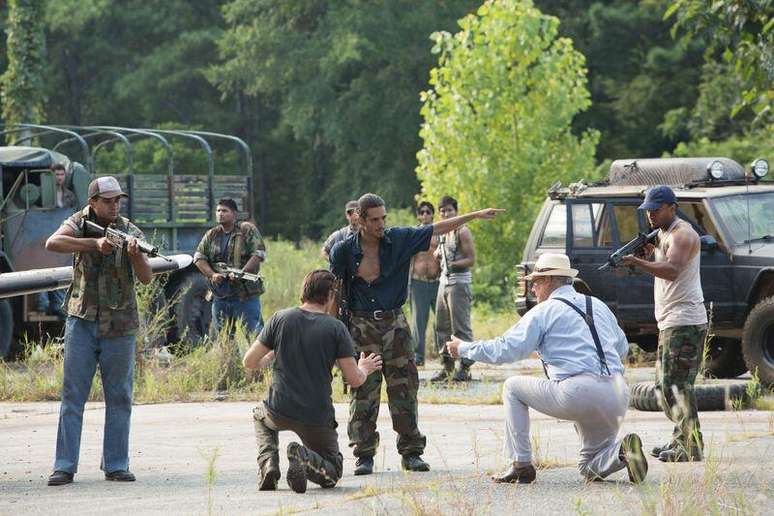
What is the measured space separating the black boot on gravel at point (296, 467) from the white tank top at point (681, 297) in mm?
2500

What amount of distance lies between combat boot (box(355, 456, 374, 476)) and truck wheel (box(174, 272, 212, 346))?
893 cm

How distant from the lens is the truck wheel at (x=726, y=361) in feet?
52.4

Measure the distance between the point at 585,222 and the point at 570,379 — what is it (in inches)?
307

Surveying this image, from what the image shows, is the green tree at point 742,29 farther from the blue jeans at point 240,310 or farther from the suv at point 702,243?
the blue jeans at point 240,310

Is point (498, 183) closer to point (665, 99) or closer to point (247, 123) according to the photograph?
point (665, 99)

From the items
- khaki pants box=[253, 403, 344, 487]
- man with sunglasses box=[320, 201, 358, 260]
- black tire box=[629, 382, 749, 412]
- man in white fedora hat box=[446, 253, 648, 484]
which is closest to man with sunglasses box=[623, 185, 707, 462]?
man in white fedora hat box=[446, 253, 648, 484]

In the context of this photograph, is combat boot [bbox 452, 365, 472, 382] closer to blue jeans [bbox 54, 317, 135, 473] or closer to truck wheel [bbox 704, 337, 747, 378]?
truck wheel [bbox 704, 337, 747, 378]

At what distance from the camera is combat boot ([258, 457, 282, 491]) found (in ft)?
29.0

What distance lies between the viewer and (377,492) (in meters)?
8.45

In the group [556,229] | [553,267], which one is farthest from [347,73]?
[553,267]

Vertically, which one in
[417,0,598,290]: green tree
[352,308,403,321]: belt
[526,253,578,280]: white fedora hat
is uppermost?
[417,0,598,290]: green tree

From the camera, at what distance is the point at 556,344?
8625mm

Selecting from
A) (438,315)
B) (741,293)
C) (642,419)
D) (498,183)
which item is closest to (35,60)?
(498,183)

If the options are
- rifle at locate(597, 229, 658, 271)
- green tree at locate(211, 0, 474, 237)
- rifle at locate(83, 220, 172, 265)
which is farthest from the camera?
green tree at locate(211, 0, 474, 237)
